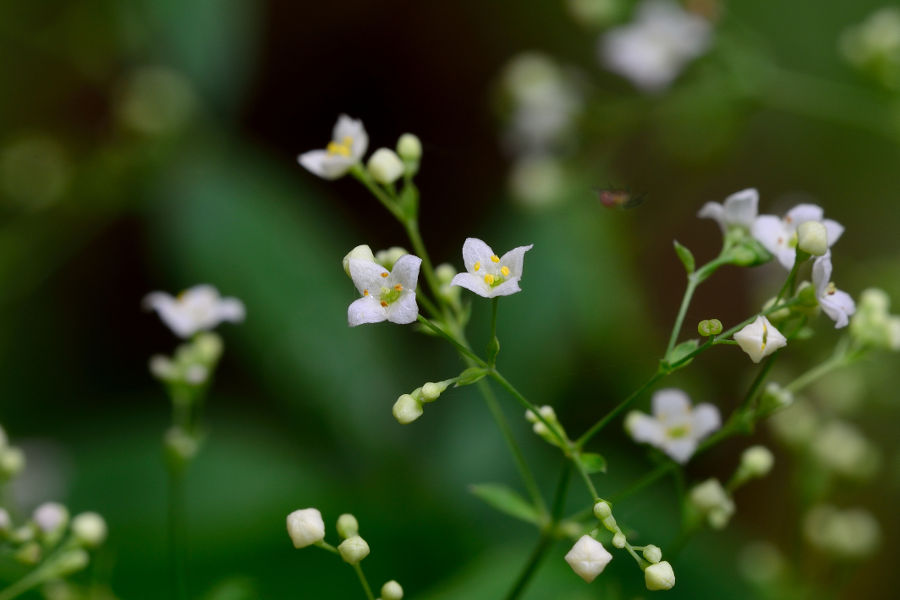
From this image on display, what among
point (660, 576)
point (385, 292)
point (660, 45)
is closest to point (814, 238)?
point (660, 576)

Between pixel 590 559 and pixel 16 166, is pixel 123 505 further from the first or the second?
pixel 590 559

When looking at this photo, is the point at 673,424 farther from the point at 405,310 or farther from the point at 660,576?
the point at 405,310

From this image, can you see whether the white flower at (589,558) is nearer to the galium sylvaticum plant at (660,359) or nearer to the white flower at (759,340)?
the galium sylvaticum plant at (660,359)

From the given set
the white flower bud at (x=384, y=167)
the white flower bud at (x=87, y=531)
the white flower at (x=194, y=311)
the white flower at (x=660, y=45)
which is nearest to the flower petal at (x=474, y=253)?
the white flower bud at (x=384, y=167)

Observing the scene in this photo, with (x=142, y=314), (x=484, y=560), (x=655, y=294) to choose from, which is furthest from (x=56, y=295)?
(x=655, y=294)

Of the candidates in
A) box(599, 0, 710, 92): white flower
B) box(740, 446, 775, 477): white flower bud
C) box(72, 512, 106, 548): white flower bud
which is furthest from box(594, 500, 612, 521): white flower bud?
box(599, 0, 710, 92): white flower

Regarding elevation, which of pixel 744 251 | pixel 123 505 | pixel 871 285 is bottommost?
pixel 123 505
